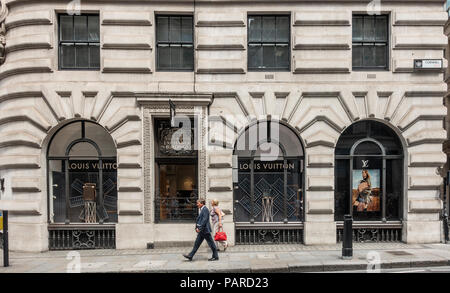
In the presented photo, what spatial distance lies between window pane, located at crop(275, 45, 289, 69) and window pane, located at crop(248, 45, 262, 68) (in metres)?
0.63

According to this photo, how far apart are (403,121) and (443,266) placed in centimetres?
481

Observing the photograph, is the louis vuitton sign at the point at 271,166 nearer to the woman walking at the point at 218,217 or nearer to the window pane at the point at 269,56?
the woman walking at the point at 218,217

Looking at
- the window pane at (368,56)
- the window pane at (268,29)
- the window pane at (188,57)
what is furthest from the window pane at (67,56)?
the window pane at (368,56)

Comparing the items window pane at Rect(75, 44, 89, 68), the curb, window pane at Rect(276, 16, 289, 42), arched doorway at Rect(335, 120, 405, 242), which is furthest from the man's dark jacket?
window pane at Rect(75, 44, 89, 68)

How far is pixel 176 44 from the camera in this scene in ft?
38.0

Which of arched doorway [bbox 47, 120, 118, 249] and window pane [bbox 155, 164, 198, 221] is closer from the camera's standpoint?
arched doorway [bbox 47, 120, 118, 249]

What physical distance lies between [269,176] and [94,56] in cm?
758

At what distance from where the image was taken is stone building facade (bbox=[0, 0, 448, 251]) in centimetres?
1116

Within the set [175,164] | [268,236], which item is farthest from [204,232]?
[175,164]

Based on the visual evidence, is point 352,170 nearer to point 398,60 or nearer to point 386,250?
point 386,250

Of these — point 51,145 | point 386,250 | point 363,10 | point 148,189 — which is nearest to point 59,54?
point 51,145

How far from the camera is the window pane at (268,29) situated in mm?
11602

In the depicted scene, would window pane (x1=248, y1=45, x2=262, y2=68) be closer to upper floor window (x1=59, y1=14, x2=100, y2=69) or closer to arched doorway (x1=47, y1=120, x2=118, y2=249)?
upper floor window (x1=59, y1=14, x2=100, y2=69)

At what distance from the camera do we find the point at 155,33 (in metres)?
11.5
